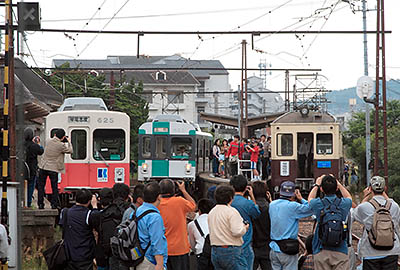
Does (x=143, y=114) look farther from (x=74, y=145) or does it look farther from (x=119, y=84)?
(x=74, y=145)

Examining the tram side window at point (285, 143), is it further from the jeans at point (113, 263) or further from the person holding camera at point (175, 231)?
the jeans at point (113, 263)

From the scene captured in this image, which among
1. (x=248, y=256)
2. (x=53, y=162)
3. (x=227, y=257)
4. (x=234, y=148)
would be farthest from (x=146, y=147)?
(x=227, y=257)

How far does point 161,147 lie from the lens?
78.5ft

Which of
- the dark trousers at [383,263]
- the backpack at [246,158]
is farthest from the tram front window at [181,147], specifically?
the dark trousers at [383,263]

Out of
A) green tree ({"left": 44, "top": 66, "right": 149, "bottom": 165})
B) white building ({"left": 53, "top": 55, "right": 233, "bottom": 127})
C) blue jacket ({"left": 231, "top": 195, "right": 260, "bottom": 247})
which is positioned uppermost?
white building ({"left": 53, "top": 55, "right": 233, "bottom": 127})

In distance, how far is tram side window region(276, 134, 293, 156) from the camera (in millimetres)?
23766

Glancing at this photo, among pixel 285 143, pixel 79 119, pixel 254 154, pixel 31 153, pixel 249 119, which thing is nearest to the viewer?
pixel 31 153

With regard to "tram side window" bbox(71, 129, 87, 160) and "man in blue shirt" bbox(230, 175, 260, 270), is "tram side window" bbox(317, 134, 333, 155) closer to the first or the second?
"tram side window" bbox(71, 129, 87, 160)

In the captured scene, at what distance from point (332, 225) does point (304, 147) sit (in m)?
16.8

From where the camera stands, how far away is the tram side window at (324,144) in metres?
23.4

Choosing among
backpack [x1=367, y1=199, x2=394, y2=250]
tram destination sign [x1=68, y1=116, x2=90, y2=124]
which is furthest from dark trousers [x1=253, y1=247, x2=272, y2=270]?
tram destination sign [x1=68, y1=116, x2=90, y2=124]

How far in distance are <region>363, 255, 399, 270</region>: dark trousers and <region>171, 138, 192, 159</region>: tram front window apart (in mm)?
16238

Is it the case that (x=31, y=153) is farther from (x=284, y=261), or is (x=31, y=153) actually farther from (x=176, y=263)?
(x=284, y=261)

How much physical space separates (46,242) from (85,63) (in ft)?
210
